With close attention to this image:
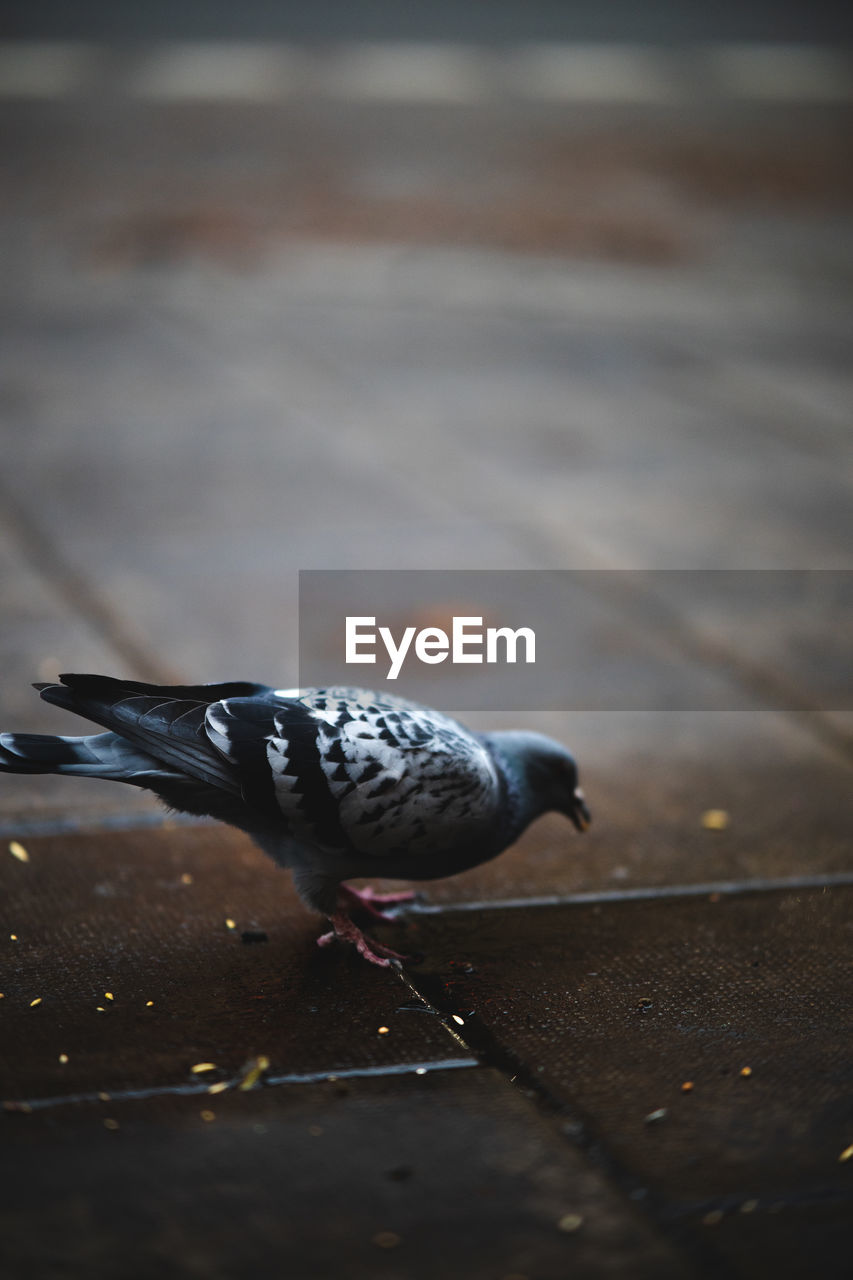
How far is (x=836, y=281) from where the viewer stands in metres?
13.9

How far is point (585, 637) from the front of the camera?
266 inches

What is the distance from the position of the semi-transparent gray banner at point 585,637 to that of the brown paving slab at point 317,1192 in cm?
291

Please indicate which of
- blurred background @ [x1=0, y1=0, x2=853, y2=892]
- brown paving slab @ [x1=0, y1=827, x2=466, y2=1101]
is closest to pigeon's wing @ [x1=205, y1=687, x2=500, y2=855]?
brown paving slab @ [x1=0, y1=827, x2=466, y2=1101]

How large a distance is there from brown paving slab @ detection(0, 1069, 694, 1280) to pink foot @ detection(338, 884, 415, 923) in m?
1.04

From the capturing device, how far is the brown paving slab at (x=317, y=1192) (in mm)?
2635

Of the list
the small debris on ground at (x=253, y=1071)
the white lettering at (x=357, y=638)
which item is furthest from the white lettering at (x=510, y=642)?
the small debris on ground at (x=253, y=1071)

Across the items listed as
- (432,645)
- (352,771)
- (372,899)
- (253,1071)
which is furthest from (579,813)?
(432,645)

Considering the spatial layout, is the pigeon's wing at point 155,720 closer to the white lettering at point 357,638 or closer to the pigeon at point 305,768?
the pigeon at point 305,768

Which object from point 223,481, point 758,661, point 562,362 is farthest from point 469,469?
point 758,661

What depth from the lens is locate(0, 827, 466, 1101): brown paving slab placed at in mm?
3355

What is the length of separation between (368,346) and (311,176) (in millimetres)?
5830

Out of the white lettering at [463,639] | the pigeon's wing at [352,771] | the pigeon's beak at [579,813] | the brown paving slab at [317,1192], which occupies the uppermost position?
the pigeon's wing at [352,771]

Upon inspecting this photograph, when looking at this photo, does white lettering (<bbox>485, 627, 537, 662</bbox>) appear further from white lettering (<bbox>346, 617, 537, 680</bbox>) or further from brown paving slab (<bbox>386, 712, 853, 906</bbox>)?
brown paving slab (<bbox>386, 712, 853, 906</bbox>)

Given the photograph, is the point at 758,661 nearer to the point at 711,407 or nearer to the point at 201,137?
the point at 711,407
